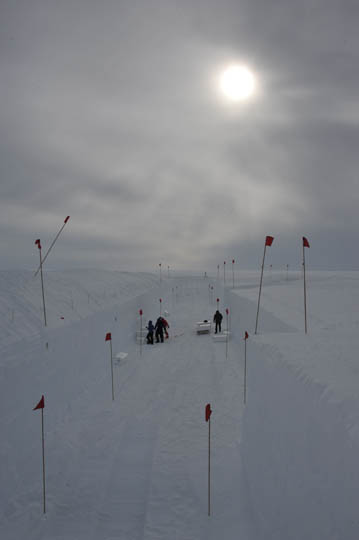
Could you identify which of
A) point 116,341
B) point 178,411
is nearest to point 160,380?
point 178,411

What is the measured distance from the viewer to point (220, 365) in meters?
11.8

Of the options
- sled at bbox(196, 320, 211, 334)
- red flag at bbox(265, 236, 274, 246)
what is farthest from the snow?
sled at bbox(196, 320, 211, 334)

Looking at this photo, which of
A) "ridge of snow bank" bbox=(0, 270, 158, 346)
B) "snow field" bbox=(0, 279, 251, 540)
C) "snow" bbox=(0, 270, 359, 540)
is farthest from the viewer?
"ridge of snow bank" bbox=(0, 270, 158, 346)

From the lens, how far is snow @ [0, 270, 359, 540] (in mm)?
3275

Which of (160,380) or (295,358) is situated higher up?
(295,358)

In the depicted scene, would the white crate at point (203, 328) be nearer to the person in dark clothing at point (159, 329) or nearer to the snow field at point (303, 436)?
the person in dark clothing at point (159, 329)

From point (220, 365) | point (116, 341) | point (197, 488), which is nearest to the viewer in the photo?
point (197, 488)

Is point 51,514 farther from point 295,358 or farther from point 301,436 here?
point 295,358

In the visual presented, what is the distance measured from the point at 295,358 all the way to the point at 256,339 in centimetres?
155

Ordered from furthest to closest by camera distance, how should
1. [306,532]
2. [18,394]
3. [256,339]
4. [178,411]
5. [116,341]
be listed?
1. [116,341]
2. [178,411]
3. [18,394]
4. [256,339]
5. [306,532]

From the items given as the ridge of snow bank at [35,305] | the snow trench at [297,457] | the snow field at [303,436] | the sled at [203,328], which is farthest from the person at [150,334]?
the snow trench at [297,457]

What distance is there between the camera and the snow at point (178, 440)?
3275 mm

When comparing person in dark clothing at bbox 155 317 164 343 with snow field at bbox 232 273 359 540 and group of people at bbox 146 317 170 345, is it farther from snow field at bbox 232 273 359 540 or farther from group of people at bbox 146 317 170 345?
snow field at bbox 232 273 359 540

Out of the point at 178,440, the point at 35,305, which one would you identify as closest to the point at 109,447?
the point at 178,440
